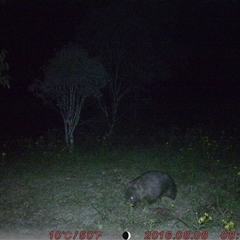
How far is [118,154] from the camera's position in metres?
12.1

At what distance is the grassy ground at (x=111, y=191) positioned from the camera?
6594 mm

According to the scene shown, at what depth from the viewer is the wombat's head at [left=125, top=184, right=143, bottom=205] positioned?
729cm

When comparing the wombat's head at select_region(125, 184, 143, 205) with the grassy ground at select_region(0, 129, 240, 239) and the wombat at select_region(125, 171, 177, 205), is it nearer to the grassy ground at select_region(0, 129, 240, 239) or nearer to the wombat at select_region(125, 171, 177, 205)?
the wombat at select_region(125, 171, 177, 205)

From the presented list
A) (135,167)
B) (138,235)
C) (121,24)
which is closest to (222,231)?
(138,235)

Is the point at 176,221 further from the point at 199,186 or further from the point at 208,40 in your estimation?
the point at 208,40

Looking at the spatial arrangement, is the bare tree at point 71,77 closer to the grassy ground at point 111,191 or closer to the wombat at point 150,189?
the grassy ground at point 111,191

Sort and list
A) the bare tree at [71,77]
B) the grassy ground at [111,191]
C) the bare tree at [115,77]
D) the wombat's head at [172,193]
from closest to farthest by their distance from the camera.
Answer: the grassy ground at [111,191], the wombat's head at [172,193], the bare tree at [71,77], the bare tree at [115,77]

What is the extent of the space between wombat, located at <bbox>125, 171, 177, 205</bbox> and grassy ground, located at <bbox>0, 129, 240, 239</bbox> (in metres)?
0.13

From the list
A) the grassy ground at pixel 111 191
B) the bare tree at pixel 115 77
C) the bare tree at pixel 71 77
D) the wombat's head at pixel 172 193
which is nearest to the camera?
the grassy ground at pixel 111 191

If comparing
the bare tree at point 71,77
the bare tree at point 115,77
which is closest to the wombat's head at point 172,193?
the bare tree at point 71,77

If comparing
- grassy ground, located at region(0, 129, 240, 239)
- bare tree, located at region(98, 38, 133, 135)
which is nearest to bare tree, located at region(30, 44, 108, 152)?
grassy ground, located at region(0, 129, 240, 239)

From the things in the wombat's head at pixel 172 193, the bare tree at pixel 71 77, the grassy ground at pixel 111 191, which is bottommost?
the grassy ground at pixel 111 191

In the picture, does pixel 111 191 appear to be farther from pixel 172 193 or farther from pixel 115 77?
pixel 115 77

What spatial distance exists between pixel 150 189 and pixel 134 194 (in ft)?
1.04
